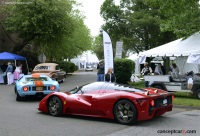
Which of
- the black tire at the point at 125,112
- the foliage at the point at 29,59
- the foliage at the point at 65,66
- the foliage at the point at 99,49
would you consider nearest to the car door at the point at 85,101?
the black tire at the point at 125,112

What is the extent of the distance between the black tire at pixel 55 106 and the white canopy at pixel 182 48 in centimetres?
868

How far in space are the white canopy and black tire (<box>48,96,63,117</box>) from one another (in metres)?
8.68

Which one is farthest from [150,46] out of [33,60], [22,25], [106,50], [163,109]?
[163,109]

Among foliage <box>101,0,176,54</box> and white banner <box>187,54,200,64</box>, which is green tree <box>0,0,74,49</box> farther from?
white banner <box>187,54,200,64</box>

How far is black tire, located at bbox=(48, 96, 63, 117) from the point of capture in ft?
29.3

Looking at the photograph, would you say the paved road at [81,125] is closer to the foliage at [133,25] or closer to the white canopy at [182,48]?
the white canopy at [182,48]

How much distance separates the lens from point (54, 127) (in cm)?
757

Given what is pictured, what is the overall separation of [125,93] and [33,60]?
23.3 m

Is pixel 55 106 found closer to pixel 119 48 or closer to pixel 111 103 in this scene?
pixel 111 103

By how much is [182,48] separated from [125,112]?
30.1 ft

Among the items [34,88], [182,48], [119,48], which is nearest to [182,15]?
[182,48]

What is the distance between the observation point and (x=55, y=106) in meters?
9.11

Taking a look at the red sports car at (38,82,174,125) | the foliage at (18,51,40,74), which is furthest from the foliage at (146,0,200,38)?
the foliage at (18,51,40,74)

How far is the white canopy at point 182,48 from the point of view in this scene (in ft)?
50.2
